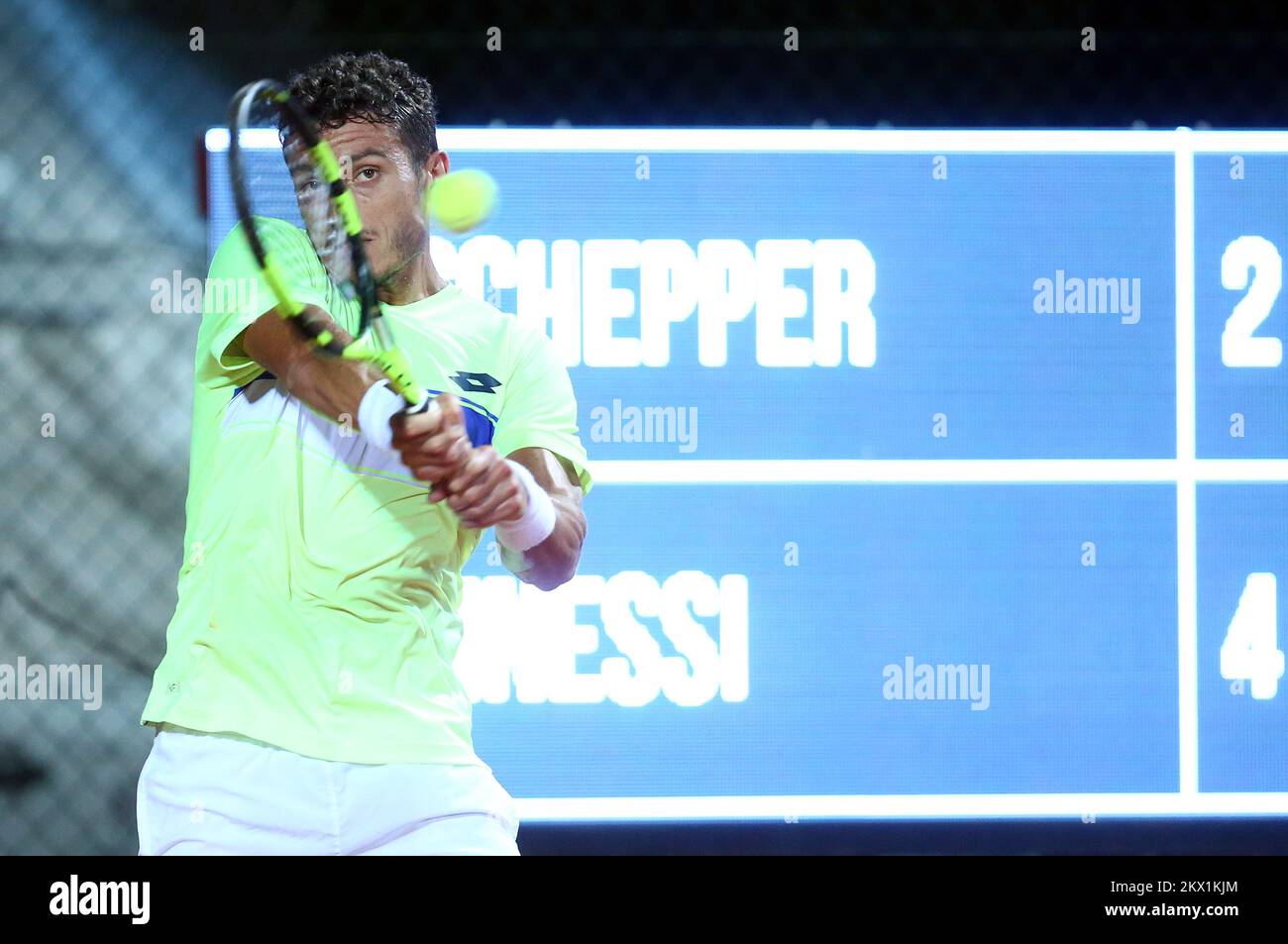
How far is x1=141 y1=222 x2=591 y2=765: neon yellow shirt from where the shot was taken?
153 centimetres

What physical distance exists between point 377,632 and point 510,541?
18 centimetres

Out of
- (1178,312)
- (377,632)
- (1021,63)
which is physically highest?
(1021,63)

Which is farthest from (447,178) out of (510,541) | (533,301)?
(510,541)

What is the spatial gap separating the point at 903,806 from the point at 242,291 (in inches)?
44.7

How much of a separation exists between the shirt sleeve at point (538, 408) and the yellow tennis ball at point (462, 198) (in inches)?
6.7

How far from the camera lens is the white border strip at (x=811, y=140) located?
200cm

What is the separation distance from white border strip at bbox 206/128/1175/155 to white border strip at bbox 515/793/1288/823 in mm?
913

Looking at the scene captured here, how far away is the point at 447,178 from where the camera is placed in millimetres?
1862

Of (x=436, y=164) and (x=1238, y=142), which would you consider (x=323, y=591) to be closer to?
(x=436, y=164)

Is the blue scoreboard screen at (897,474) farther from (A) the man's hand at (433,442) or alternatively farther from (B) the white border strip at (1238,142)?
(A) the man's hand at (433,442)

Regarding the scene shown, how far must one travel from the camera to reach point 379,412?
1.42 m

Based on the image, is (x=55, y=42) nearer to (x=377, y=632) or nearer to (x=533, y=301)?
(x=533, y=301)

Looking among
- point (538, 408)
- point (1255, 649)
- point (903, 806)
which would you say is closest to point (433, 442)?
point (538, 408)

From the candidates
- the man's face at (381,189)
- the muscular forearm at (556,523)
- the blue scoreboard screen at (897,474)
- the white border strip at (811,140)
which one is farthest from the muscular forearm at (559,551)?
the white border strip at (811,140)
